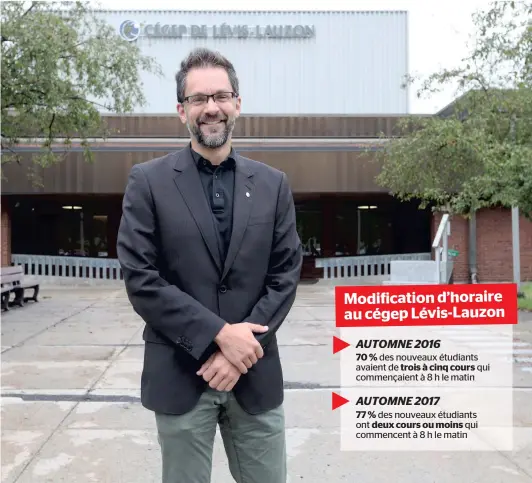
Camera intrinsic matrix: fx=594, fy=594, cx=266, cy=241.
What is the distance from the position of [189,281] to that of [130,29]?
2894cm

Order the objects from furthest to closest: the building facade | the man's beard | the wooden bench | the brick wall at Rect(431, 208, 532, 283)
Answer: the brick wall at Rect(431, 208, 532, 283) → the building facade → the wooden bench → the man's beard

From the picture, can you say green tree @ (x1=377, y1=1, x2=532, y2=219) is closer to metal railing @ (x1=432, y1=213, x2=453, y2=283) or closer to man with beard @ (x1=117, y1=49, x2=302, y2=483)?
metal railing @ (x1=432, y1=213, x2=453, y2=283)

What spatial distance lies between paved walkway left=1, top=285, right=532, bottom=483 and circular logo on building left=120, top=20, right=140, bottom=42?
875 inches

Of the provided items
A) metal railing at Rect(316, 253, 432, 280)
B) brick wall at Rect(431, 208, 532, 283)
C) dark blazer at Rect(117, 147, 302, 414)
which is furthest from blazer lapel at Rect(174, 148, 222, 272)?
brick wall at Rect(431, 208, 532, 283)

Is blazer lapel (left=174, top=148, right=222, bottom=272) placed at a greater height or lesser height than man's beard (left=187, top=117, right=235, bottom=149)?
lesser

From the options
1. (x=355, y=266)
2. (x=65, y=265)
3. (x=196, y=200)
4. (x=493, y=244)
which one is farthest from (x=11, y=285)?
(x=493, y=244)

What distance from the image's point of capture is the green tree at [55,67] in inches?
412

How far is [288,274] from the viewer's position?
241cm

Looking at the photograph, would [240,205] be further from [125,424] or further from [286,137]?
[286,137]

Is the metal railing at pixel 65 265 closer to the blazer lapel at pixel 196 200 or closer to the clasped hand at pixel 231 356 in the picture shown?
the blazer lapel at pixel 196 200

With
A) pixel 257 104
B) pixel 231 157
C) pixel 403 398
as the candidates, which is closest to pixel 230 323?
pixel 231 157

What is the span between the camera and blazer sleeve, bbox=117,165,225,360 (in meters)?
2.16

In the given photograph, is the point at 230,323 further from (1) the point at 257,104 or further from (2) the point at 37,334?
(1) the point at 257,104

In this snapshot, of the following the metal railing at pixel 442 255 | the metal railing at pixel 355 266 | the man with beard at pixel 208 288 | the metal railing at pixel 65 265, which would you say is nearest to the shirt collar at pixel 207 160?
the man with beard at pixel 208 288
